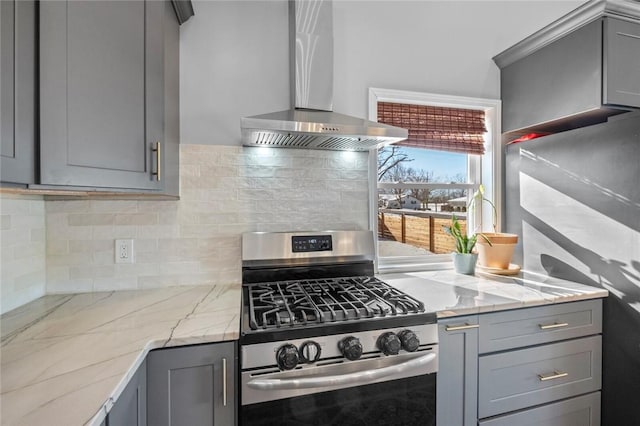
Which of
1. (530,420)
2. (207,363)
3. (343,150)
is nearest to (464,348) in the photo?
(530,420)

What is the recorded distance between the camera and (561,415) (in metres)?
1.54

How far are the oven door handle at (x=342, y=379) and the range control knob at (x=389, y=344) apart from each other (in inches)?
2.5

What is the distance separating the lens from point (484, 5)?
2.17 metres

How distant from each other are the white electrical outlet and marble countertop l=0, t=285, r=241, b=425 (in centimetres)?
17

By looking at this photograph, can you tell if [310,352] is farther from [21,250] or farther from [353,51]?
[353,51]

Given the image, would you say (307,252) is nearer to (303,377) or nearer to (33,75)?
(303,377)

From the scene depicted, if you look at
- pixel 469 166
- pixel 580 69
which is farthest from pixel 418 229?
pixel 580 69

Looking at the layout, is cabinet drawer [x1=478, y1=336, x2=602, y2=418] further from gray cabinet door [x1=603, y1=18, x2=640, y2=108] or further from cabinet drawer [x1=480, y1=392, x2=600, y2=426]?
gray cabinet door [x1=603, y1=18, x2=640, y2=108]

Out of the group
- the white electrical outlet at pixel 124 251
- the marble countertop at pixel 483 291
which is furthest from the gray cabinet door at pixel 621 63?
the white electrical outlet at pixel 124 251

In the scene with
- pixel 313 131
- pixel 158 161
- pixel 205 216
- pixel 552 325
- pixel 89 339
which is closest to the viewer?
pixel 89 339

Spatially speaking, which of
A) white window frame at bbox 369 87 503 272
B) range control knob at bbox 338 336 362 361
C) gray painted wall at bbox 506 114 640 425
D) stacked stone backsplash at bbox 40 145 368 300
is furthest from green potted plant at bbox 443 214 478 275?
range control knob at bbox 338 336 362 361

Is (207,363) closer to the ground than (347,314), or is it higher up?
closer to the ground

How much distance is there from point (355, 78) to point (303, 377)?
5.47 feet

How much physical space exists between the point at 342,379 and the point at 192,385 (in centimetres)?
52
